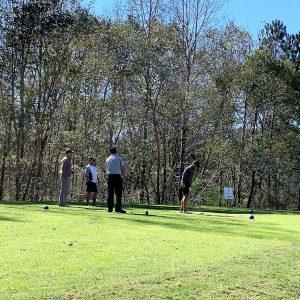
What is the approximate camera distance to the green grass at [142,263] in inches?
211

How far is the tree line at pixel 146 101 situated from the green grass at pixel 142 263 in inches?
853

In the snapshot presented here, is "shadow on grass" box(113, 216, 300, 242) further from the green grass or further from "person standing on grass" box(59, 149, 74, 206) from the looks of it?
"person standing on grass" box(59, 149, 74, 206)

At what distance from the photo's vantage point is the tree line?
31.2m

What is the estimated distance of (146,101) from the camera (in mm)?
35719

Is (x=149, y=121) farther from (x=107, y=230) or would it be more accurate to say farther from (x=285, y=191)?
(x=107, y=230)

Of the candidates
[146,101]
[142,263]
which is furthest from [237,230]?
[146,101]

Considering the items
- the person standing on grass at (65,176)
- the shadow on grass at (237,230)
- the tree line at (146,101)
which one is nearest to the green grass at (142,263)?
the shadow on grass at (237,230)

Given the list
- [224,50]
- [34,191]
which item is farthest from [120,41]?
[34,191]

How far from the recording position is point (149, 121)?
3638 centimetres

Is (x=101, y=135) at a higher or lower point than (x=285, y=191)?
higher

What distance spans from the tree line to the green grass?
21658 millimetres

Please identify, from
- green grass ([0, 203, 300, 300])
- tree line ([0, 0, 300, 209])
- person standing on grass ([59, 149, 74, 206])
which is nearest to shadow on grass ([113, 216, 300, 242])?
green grass ([0, 203, 300, 300])

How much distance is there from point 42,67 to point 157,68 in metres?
7.65

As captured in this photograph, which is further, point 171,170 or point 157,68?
point 171,170
